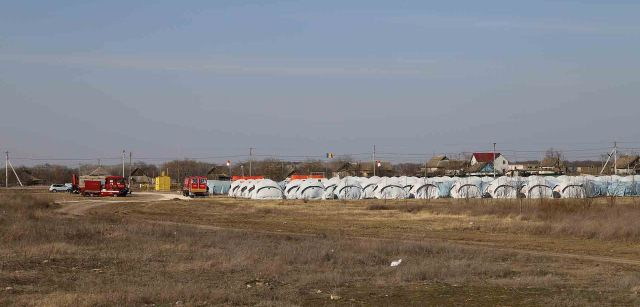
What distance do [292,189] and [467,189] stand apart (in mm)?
18082

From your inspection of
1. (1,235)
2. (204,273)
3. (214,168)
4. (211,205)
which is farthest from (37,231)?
(214,168)

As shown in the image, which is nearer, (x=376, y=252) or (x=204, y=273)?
(x=204, y=273)

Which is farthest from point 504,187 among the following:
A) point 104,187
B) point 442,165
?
point 442,165

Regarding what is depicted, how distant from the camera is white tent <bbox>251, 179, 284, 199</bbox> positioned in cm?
7850

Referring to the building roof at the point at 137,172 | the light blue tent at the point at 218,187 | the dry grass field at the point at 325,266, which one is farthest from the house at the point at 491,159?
the dry grass field at the point at 325,266

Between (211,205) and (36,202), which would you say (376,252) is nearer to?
(36,202)

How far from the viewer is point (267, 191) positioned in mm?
79000

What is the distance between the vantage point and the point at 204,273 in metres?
18.0

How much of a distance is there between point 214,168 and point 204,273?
151 metres

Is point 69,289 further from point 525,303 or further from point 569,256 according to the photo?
point 569,256

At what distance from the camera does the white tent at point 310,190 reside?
3017 inches

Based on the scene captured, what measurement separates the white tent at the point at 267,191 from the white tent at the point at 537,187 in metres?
25.0

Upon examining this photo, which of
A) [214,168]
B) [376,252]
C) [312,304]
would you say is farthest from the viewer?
[214,168]

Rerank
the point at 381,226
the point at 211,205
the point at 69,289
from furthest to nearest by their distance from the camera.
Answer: the point at 211,205 < the point at 381,226 < the point at 69,289
